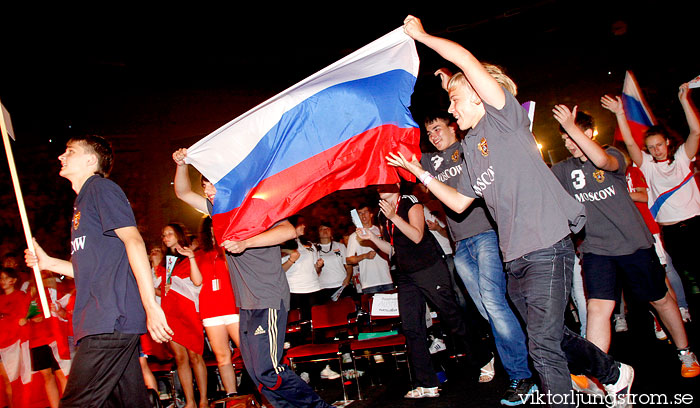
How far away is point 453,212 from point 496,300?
99cm

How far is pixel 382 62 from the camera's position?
160 inches

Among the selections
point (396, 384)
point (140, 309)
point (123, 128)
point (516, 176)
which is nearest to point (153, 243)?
point (123, 128)

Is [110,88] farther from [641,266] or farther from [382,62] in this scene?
[641,266]

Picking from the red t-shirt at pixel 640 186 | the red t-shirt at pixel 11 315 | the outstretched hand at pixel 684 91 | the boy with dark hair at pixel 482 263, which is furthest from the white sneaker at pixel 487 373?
the red t-shirt at pixel 11 315

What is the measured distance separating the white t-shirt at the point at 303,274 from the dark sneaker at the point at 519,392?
12.4ft

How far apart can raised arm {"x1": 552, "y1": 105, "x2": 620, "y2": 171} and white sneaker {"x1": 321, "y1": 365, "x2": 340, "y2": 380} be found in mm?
4446

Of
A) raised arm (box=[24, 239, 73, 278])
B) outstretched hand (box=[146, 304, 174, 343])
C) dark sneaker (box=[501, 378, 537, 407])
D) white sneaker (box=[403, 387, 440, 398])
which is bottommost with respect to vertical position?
white sneaker (box=[403, 387, 440, 398])

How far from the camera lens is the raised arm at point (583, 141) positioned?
381cm

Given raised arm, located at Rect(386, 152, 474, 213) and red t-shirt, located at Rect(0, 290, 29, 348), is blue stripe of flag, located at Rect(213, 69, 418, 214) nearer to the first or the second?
raised arm, located at Rect(386, 152, 474, 213)

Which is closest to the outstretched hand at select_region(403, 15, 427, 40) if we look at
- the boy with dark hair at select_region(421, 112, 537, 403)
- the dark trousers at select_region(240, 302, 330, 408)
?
the boy with dark hair at select_region(421, 112, 537, 403)

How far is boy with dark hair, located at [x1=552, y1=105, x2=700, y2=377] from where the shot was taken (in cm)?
392

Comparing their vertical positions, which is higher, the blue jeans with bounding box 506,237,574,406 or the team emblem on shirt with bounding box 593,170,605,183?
the team emblem on shirt with bounding box 593,170,605,183

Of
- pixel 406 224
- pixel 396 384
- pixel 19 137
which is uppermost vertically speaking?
pixel 19 137

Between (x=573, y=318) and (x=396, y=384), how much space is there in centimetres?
331
